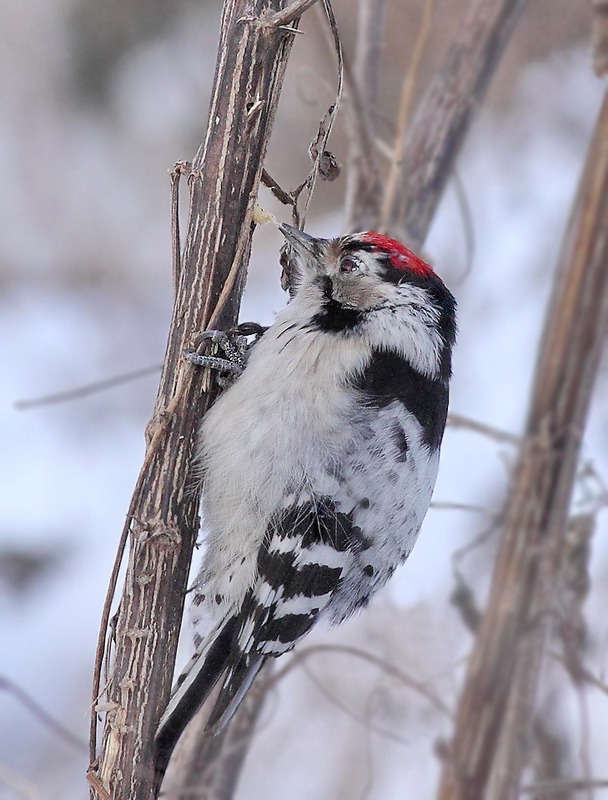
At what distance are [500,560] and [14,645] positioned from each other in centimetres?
272

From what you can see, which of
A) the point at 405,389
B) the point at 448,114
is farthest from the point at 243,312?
the point at 405,389

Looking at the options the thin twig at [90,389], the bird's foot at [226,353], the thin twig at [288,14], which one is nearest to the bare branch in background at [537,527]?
the bird's foot at [226,353]

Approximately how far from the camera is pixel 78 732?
13.3 ft

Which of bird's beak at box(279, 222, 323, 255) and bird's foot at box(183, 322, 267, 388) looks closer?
bird's foot at box(183, 322, 267, 388)

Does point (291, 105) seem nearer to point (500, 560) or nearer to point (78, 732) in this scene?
point (500, 560)

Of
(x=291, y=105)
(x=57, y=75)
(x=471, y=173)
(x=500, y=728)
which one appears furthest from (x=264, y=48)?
(x=57, y=75)

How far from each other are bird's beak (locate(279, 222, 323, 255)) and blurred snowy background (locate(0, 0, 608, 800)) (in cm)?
67

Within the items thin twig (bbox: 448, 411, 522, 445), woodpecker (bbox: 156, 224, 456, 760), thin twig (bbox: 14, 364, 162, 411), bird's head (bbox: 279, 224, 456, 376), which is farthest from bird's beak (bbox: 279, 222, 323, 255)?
thin twig (bbox: 448, 411, 522, 445)

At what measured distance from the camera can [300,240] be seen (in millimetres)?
2252

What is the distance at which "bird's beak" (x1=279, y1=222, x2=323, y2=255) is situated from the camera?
2.23 m

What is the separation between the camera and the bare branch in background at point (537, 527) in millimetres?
2531

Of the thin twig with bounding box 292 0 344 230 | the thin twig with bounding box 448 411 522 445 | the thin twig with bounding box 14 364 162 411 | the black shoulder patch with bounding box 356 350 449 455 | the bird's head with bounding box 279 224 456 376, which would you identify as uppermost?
the thin twig with bounding box 292 0 344 230

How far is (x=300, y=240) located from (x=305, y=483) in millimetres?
638

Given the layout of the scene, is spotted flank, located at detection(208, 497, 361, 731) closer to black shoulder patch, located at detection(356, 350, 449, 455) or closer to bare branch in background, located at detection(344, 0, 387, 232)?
black shoulder patch, located at detection(356, 350, 449, 455)
